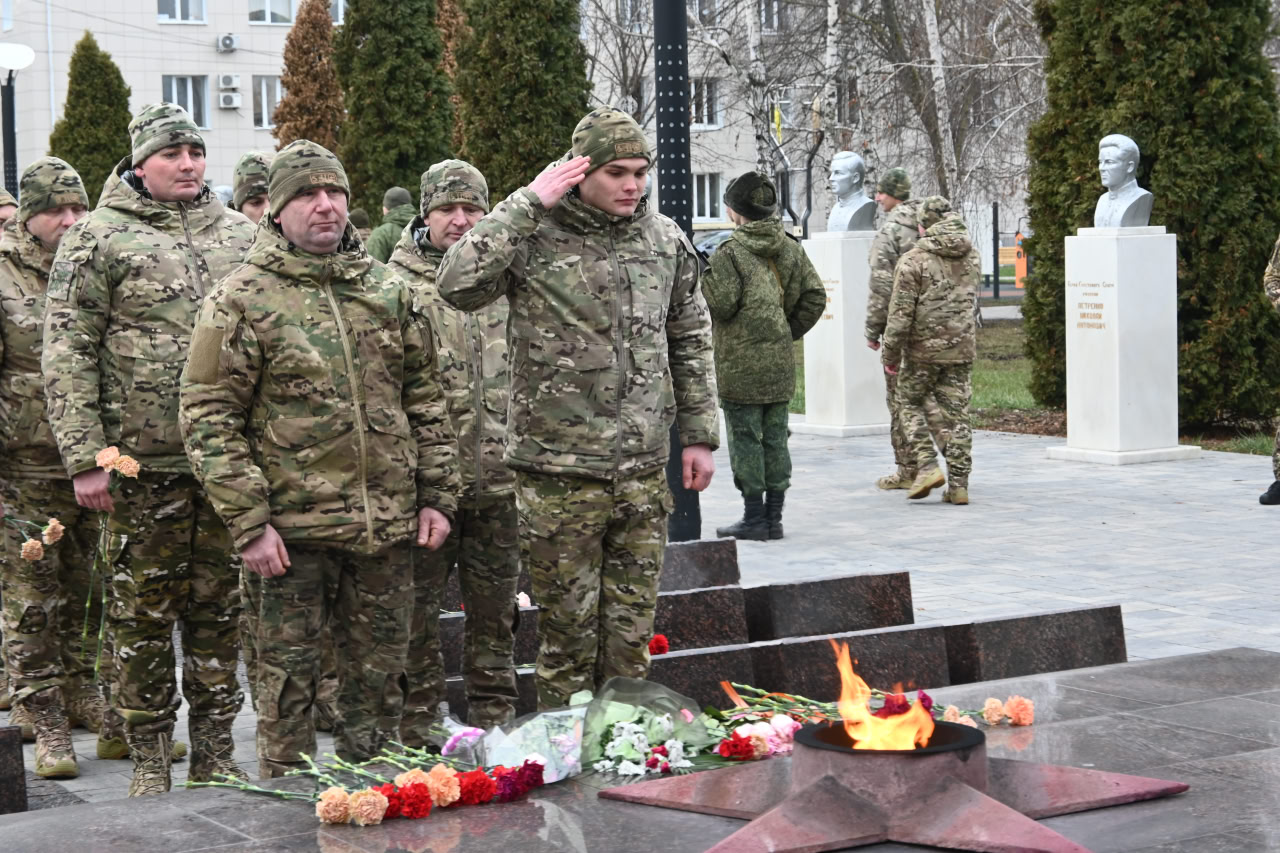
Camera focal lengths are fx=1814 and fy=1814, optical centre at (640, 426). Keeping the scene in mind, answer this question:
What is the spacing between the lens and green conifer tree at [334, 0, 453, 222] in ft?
89.6

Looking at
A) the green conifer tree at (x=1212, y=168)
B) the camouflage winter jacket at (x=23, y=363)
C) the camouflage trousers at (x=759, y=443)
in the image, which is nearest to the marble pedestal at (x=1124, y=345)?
the green conifer tree at (x=1212, y=168)

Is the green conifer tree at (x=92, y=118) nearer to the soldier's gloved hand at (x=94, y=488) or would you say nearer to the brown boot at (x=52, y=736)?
the brown boot at (x=52, y=736)

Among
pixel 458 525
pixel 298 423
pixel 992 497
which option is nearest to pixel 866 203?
pixel 992 497

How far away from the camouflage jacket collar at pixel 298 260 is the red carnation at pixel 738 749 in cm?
185

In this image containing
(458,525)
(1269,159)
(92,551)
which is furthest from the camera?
(1269,159)

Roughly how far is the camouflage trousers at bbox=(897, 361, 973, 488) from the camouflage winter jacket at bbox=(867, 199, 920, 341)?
2.96 feet

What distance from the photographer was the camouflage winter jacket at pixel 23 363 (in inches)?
276

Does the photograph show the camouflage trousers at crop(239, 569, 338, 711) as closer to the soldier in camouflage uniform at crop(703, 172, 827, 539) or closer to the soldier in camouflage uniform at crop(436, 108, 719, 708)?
the soldier in camouflage uniform at crop(436, 108, 719, 708)

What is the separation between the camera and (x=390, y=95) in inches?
1074

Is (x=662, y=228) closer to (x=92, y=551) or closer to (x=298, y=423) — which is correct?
(x=298, y=423)

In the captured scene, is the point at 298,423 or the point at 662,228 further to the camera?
the point at 662,228

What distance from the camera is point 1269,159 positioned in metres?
16.6

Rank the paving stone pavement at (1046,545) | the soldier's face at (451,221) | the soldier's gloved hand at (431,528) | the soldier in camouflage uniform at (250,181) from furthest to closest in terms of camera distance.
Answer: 1. the paving stone pavement at (1046,545)
2. the soldier in camouflage uniform at (250,181)
3. the soldier's face at (451,221)
4. the soldier's gloved hand at (431,528)

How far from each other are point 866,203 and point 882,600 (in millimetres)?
10478
